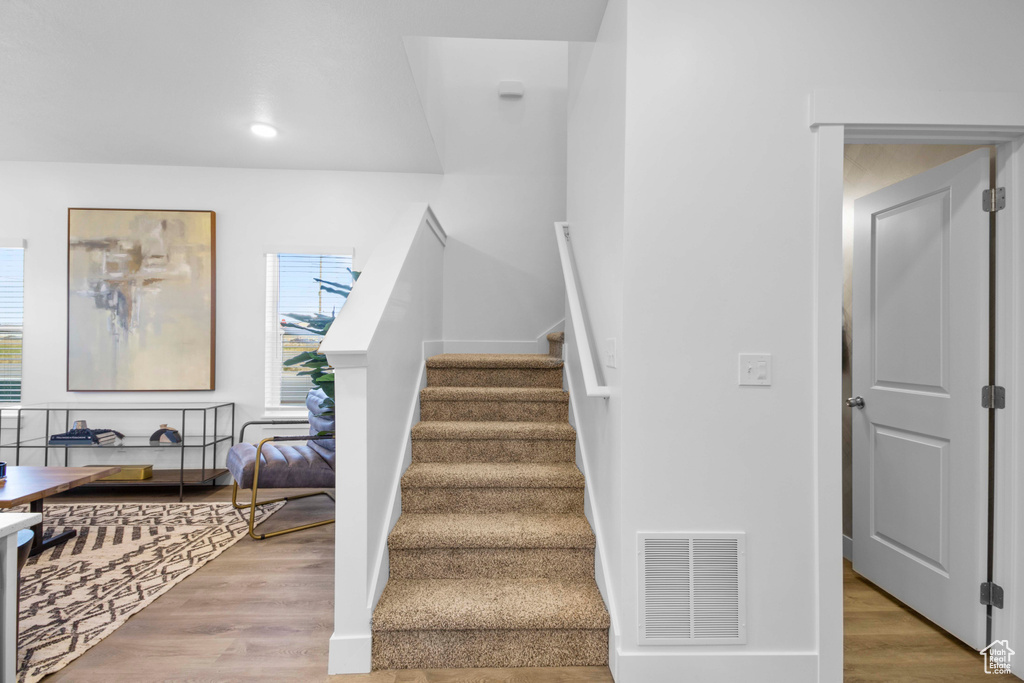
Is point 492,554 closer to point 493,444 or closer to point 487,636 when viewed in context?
point 487,636

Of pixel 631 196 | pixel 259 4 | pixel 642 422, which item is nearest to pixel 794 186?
pixel 631 196

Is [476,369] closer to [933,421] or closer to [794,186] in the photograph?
[794,186]

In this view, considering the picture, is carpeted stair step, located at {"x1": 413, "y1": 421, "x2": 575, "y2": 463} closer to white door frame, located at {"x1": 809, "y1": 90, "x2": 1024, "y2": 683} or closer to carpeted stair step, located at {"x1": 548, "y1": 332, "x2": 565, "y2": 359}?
carpeted stair step, located at {"x1": 548, "y1": 332, "x2": 565, "y2": 359}

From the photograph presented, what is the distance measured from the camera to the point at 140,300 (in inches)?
159

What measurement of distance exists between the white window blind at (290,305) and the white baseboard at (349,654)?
277 centimetres

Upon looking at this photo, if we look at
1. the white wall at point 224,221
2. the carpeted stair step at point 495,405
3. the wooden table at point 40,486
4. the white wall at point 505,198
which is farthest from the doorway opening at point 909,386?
the wooden table at point 40,486

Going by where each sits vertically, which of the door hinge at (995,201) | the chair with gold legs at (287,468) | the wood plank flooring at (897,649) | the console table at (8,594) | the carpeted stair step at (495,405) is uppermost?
the door hinge at (995,201)

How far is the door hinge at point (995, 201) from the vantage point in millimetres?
1819

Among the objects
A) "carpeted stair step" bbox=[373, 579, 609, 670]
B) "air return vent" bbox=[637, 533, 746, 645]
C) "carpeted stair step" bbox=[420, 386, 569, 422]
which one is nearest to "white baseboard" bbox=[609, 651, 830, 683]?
"air return vent" bbox=[637, 533, 746, 645]

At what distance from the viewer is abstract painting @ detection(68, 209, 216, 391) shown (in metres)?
4.05

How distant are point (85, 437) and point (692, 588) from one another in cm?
429

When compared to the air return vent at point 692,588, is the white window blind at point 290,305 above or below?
above

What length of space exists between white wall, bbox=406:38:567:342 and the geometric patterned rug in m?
2.16

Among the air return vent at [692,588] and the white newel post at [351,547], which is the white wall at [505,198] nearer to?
the white newel post at [351,547]
